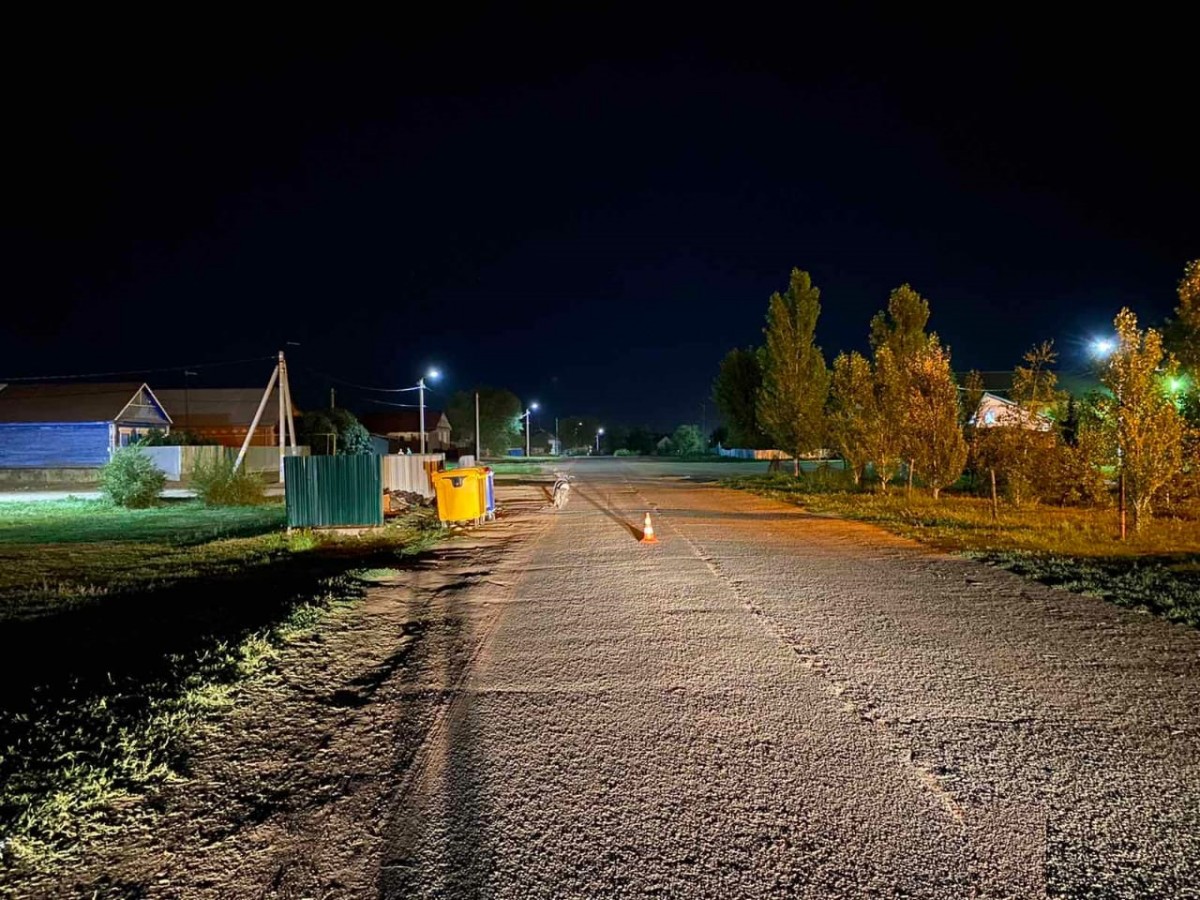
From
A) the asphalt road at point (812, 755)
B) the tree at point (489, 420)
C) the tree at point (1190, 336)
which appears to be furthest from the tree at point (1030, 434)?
the tree at point (489, 420)

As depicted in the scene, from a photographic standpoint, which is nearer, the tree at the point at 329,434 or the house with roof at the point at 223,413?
the tree at the point at 329,434

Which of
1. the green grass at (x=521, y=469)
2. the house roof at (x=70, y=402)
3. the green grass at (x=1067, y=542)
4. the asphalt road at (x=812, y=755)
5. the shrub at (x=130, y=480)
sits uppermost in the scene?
the house roof at (x=70, y=402)

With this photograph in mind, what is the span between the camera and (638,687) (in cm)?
534

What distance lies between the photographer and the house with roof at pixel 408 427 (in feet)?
264

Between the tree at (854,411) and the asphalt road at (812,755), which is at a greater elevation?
the tree at (854,411)

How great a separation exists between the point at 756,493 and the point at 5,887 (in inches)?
986

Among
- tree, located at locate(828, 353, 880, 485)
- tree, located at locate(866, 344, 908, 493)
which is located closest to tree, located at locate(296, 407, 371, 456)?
tree, located at locate(828, 353, 880, 485)

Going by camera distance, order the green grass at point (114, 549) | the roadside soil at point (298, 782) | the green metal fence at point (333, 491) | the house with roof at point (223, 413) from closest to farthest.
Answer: the roadside soil at point (298, 782), the green grass at point (114, 549), the green metal fence at point (333, 491), the house with roof at point (223, 413)

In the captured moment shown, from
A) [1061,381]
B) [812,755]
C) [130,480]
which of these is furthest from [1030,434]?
[1061,381]

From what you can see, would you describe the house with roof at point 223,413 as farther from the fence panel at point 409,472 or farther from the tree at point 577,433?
the tree at point 577,433

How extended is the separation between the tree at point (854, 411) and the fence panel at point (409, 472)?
534 inches

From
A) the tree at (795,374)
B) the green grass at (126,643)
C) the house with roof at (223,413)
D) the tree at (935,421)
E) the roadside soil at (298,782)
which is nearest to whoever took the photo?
the roadside soil at (298,782)

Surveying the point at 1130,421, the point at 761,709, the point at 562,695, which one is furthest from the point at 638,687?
the point at 1130,421

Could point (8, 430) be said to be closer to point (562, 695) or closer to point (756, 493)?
point (756, 493)
